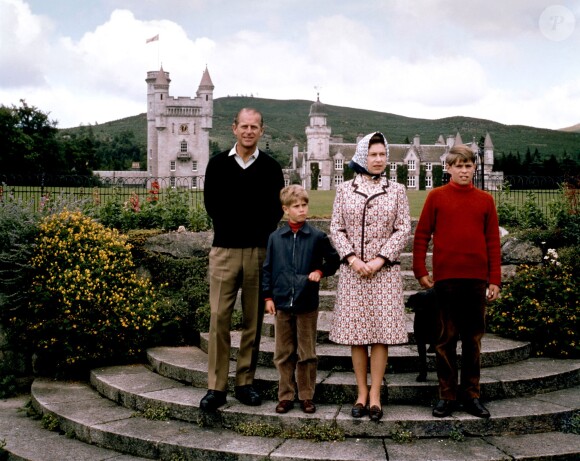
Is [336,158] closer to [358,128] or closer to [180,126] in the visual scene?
[180,126]

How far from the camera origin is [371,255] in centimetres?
489

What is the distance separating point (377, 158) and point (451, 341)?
1654 mm

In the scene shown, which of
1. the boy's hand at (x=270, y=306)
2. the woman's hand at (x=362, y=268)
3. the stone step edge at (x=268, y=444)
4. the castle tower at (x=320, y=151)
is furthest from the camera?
the castle tower at (x=320, y=151)

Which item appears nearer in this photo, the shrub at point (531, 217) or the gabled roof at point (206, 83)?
the shrub at point (531, 217)

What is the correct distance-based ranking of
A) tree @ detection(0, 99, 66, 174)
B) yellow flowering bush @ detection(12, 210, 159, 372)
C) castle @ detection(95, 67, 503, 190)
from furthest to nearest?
castle @ detection(95, 67, 503, 190) → tree @ detection(0, 99, 66, 174) → yellow flowering bush @ detection(12, 210, 159, 372)

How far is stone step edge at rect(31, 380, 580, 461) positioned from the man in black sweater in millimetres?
402

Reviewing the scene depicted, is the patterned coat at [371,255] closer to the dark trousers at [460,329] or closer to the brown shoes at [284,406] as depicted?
the dark trousers at [460,329]

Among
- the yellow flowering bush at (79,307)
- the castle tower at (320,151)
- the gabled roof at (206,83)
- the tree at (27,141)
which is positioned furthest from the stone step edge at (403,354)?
the gabled roof at (206,83)

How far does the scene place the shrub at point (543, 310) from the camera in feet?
21.9

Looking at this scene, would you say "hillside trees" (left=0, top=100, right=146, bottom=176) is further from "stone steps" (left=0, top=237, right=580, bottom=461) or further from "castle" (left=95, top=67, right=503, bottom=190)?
"stone steps" (left=0, top=237, right=580, bottom=461)

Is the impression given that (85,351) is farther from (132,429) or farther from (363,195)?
(363,195)

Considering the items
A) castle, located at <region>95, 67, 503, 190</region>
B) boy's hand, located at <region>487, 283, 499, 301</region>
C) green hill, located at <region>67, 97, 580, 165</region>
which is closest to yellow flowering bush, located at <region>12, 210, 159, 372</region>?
boy's hand, located at <region>487, 283, 499, 301</region>

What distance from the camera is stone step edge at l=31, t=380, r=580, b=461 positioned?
462 cm

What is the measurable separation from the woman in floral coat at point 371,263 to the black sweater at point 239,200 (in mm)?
696
